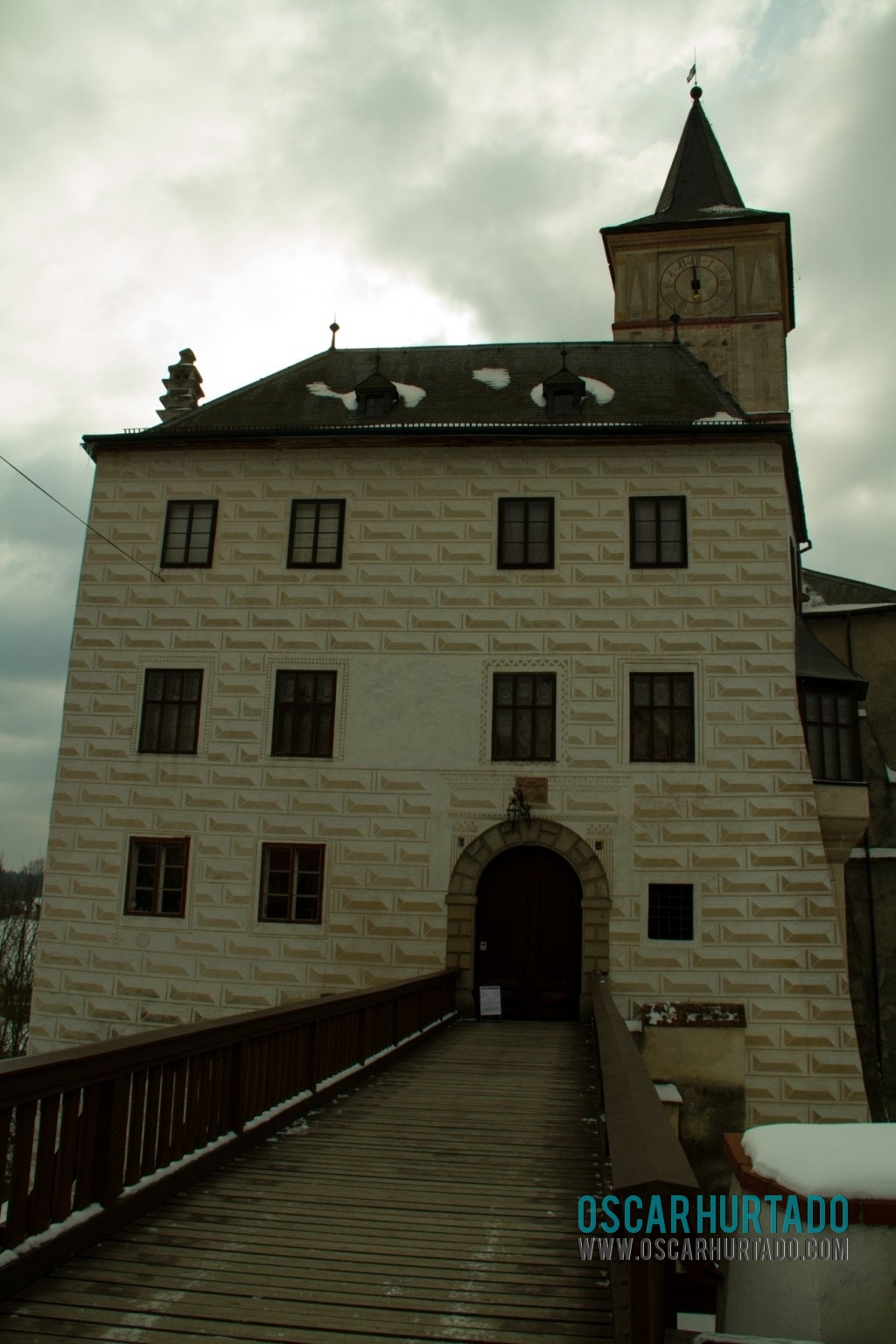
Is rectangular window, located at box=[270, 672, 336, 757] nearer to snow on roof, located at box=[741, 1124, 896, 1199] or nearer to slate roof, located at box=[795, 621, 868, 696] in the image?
slate roof, located at box=[795, 621, 868, 696]

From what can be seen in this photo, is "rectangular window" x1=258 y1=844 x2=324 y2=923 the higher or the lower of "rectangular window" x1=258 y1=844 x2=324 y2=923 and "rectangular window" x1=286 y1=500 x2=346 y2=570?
the lower

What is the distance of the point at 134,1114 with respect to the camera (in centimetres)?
563

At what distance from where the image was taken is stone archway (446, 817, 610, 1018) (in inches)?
631

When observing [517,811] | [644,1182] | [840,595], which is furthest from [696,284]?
[644,1182]

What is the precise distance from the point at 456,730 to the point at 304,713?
2.49 m

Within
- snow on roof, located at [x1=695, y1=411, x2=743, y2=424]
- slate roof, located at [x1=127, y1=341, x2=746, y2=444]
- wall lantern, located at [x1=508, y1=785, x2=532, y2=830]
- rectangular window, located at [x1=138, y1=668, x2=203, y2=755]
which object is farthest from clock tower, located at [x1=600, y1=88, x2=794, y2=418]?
rectangular window, located at [x1=138, y1=668, x2=203, y2=755]

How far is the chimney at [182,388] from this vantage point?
21094 mm

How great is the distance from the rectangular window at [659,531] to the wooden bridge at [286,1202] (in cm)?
994

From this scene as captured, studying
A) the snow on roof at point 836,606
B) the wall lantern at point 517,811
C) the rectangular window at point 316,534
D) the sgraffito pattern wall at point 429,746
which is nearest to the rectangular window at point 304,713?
the sgraffito pattern wall at point 429,746

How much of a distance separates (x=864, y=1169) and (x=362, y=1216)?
293 cm

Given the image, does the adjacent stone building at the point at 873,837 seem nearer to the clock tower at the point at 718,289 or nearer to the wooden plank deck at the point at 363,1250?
the clock tower at the point at 718,289

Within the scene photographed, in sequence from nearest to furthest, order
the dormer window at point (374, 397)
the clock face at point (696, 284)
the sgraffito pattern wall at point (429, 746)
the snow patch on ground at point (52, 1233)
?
the snow patch on ground at point (52, 1233)
the sgraffito pattern wall at point (429, 746)
the dormer window at point (374, 397)
the clock face at point (696, 284)

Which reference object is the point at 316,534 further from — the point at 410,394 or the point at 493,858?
the point at 493,858

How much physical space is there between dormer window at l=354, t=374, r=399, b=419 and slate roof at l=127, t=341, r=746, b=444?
0.16 metres
